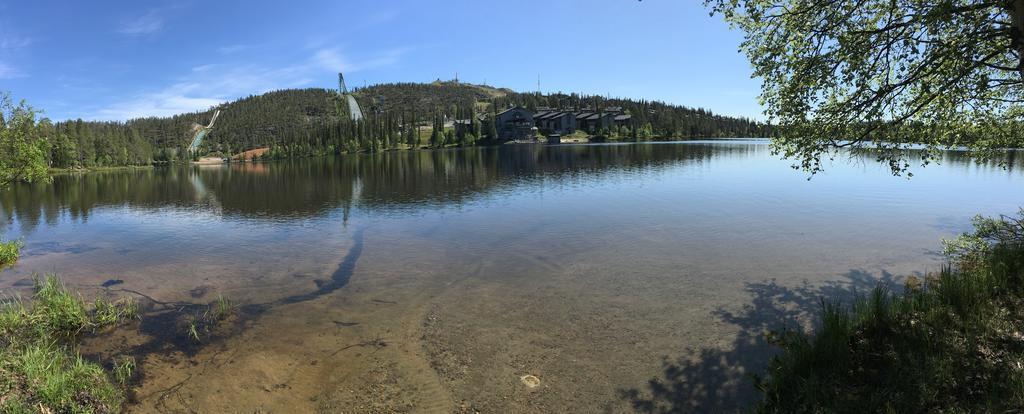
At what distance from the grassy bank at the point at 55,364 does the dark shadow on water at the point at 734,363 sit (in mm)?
11543

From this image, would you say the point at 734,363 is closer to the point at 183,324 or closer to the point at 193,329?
the point at 193,329

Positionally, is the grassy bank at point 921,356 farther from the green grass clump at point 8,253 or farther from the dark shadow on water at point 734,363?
the green grass clump at point 8,253

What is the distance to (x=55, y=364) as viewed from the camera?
10.8 meters

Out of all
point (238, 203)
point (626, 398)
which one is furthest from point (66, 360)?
point (238, 203)

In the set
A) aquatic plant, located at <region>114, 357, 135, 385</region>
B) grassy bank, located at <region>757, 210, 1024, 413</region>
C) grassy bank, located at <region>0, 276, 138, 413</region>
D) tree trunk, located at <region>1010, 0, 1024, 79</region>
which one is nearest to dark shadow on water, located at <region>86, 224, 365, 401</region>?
aquatic plant, located at <region>114, 357, 135, 385</region>

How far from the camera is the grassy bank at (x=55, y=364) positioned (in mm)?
9383

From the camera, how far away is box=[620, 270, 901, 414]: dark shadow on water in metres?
10.1

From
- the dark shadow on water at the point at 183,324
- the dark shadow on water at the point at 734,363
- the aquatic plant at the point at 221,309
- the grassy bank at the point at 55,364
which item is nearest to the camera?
the grassy bank at the point at 55,364

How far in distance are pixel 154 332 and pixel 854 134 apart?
23.0m

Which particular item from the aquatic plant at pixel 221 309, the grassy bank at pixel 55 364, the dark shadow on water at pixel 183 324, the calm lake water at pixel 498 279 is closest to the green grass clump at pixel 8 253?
the calm lake water at pixel 498 279

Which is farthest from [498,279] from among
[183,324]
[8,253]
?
[8,253]

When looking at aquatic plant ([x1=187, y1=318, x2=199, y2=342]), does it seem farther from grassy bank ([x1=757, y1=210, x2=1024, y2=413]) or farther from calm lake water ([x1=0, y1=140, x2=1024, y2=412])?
grassy bank ([x1=757, y1=210, x2=1024, y2=413])

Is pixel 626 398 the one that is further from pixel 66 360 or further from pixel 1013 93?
pixel 1013 93

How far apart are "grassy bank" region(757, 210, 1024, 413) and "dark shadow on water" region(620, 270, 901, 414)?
60 cm
